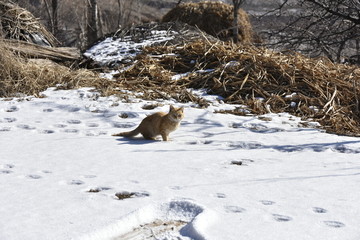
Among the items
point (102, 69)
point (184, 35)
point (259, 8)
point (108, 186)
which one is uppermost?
point (259, 8)

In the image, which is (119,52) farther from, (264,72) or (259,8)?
(259,8)

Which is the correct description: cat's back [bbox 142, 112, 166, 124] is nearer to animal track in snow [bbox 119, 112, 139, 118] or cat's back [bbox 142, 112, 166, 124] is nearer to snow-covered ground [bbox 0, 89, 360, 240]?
snow-covered ground [bbox 0, 89, 360, 240]

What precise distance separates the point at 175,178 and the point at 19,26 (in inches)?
220

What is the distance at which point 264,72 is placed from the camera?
6344mm

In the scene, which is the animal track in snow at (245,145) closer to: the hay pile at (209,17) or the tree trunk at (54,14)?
the hay pile at (209,17)

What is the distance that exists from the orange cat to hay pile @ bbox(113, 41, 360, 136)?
4.29 feet

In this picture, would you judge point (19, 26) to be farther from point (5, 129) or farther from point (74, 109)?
point (5, 129)

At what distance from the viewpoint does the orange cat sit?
4531mm

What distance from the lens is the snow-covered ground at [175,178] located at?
2.54m

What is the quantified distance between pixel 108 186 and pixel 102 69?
4471 millimetres

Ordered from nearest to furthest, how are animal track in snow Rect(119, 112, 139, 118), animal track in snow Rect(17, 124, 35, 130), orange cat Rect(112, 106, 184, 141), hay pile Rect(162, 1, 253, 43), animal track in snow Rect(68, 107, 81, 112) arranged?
orange cat Rect(112, 106, 184, 141)
animal track in snow Rect(17, 124, 35, 130)
animal track in snow Rect(119, 112, 139, 118)
animal track in snow Rect(68, 107, 81, 112)
hay pile Rect(162, 1, 253, 43)

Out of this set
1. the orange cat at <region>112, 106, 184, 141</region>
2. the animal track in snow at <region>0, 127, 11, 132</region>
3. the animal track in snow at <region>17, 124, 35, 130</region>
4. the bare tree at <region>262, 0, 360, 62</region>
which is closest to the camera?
the orange cat at <region>112, 106, 184, 141</region>

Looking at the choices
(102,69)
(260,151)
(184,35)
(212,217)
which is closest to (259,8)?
(184,35)

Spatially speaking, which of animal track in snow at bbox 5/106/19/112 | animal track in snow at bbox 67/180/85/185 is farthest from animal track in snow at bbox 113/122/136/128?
animal track in snow at bbox 67/180/85/185
